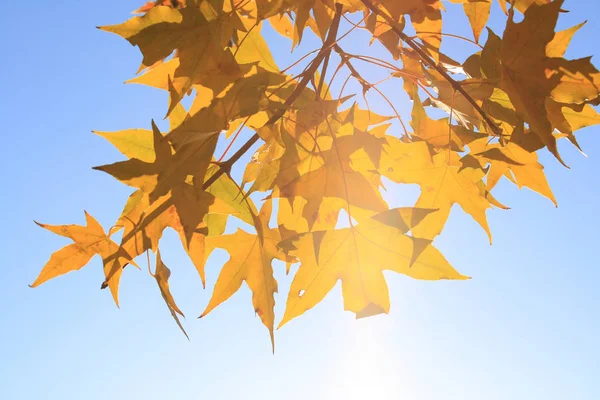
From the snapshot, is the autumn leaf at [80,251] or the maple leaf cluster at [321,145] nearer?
the maple leaf cluster at [321,145]

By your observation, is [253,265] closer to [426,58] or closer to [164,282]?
[164,282]

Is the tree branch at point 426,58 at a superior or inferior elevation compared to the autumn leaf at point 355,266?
superior

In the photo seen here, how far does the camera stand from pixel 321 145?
62 cm

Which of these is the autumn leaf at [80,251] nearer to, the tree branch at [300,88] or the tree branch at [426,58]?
the tree branch at [300,88]

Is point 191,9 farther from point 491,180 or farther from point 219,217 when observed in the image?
point 491,180

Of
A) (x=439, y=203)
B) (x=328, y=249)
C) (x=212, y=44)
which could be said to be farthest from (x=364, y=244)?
(x=212, y=44)

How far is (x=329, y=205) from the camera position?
629 millimetres

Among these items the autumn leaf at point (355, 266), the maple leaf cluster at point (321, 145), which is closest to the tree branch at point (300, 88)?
the maple leaf cluster at point (321, 145)

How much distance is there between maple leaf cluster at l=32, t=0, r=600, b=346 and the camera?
1.66 feet

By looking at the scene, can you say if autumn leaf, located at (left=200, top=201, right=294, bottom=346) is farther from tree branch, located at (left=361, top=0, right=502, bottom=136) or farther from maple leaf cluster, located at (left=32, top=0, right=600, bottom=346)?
tree branch, located at (left=361, top=0, right=502, bottom=136)

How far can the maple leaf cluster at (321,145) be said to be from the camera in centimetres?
50

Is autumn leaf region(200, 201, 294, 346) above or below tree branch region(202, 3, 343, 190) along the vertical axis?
below

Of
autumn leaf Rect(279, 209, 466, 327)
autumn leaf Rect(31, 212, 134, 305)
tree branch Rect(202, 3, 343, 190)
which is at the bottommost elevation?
autumn leaf Rect(279, 209, 466, 327)

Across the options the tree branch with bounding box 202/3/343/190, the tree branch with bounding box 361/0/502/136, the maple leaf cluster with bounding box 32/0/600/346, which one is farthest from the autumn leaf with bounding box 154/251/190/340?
the tree branch with bounding box 361/0/502/136
